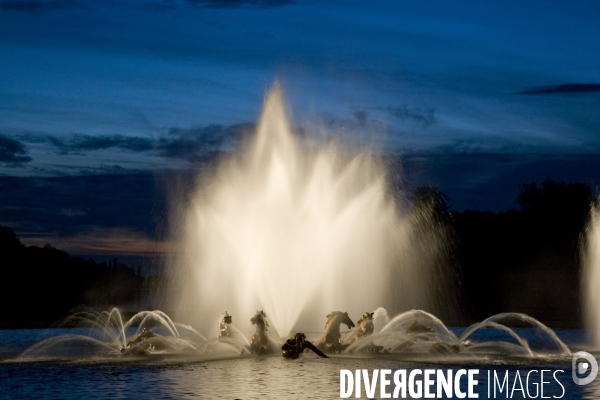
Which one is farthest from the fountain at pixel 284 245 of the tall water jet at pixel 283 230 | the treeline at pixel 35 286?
the treeline at pixel 35 286

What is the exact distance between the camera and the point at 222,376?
26.4 metres

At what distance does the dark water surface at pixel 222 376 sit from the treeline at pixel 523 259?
177 ft

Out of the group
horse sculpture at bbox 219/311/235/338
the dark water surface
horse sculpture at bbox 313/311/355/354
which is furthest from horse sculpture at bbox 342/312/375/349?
horse sculpture at bbox 219/311/235/338

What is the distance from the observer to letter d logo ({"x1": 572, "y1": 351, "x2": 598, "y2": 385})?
25469mm

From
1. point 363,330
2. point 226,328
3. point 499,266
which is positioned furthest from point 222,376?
point 499,266

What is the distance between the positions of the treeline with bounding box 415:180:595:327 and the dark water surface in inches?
2122

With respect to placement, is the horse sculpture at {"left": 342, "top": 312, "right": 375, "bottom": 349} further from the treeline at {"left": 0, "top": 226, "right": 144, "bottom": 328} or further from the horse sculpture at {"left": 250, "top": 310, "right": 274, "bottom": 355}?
the treeline at {"left": 0, "top": 226, "right": 144, "bottom": 328}

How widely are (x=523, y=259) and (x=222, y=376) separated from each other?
69973 millimetres

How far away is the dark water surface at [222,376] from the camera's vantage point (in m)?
23.2

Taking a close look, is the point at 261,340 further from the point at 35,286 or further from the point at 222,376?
the point at 35,286

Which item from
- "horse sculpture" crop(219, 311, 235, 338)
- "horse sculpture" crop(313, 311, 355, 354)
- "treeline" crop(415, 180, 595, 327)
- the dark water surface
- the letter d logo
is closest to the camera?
the dark water surface

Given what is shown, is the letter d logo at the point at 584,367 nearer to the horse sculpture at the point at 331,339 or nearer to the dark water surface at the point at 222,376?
the dark water surface at the point at 222,376

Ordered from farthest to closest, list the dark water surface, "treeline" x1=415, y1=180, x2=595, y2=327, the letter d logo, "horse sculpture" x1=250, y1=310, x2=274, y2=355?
"treeline" x1=415, y1=180, x2=595, y2=327, "horse sculpture" x1=250, y1=310, x2=274, y2=355, the letter d logo, the dark water surface

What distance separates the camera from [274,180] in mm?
42031
